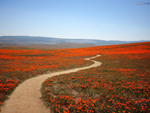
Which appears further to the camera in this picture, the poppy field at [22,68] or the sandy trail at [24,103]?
the poppy field at [22,68]

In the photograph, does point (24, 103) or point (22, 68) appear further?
point (22, 68)

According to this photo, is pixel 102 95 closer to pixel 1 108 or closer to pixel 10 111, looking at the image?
pixel 10 111

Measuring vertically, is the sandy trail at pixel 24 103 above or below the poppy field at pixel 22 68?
below

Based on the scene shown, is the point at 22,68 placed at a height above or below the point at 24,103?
above

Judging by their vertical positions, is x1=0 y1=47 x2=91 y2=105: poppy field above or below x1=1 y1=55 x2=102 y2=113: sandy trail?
above

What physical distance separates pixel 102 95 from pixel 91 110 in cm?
273

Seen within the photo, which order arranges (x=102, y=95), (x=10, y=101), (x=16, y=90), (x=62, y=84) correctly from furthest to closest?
1. (x=62, y=84)
2. (x=16, y=90)
3. (x=102, y=95)
4. (x=10, y=101)

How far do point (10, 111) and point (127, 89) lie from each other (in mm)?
11289

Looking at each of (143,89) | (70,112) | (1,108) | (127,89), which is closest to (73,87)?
(70,112)

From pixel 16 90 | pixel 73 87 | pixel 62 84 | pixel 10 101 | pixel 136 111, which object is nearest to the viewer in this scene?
pixel 136 111

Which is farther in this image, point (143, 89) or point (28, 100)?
point (143, 89)

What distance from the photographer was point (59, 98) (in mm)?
8680

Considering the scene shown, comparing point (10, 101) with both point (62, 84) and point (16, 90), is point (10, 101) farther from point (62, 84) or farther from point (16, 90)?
point (62, 84)

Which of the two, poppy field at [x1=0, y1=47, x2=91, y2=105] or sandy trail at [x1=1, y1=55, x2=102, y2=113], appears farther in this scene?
poppy field at [x1=0, y1=47, x2=91, y2=105]
